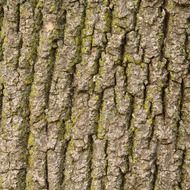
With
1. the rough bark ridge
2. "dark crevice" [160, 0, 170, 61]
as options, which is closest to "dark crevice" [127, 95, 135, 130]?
the rough bark ridge

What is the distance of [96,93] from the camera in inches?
67.1

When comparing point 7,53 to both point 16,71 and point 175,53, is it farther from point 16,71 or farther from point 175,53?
point 175,53

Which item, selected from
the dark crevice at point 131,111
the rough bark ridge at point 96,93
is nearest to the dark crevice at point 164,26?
the rough bark ridge at point 96,93

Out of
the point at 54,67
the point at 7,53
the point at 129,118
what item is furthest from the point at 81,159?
the point at 7,53

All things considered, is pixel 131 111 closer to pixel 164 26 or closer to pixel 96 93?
pixel 96 93

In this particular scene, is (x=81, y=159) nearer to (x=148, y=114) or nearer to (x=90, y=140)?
Answer: (x=90, y=140)

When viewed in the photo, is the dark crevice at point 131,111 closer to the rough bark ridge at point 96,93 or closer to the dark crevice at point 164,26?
the rough bark ridge at point 96,93

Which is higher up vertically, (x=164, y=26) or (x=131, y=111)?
(x=164, y=26)

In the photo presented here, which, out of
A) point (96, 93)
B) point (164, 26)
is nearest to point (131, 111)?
point (96, 93)

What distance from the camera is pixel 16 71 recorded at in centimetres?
175

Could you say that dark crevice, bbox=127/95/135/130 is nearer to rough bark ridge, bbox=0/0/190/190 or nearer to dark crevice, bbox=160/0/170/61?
rough bark ridge, bbox=0/0/190/190

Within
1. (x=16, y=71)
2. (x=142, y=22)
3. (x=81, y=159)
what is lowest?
(x=81, y=159)

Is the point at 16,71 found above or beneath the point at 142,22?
beneath

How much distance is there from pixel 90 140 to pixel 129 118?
0.16 metres
